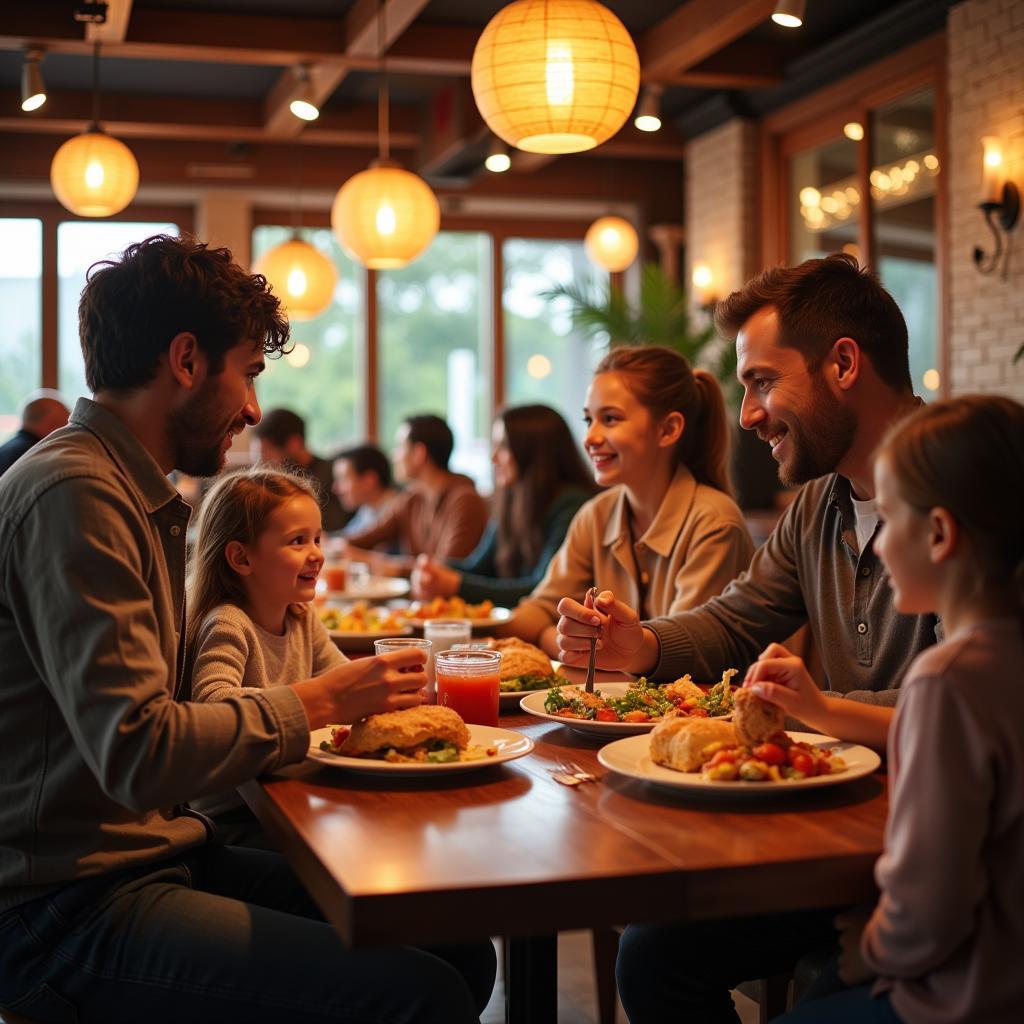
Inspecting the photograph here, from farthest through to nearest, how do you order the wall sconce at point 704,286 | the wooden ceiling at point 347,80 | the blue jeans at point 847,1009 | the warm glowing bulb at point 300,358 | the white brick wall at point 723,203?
the warm glowing bulb at point 300,358 < the wall sconce at point 704,286 < the white brick wall at point 723,203 < the wooden ceiling at point 347,80 < the blue jeans at point 847,1009

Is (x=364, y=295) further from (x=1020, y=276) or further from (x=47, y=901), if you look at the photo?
(x=47, y=901)

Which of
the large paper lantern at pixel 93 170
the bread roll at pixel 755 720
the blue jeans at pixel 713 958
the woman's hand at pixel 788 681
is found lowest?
the blue jeans at pixel 713 958

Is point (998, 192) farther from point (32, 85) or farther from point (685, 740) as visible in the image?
point (685, 740)

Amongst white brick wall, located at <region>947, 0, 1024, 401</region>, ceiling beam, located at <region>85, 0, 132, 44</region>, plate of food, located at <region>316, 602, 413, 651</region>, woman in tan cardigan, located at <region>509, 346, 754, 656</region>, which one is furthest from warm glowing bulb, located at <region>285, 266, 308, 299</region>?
white brick wall, located at <region>947, 0, 1024, 401</region>


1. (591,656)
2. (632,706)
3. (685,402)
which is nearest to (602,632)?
(591,656)

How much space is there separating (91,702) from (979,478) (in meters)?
0.99

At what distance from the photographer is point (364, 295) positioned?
9.48 m

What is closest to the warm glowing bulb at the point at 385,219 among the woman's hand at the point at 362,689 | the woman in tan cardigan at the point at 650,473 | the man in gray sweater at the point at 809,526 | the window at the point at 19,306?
the woman in tan cardigan at the point at 650,473

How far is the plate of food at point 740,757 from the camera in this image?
1.45m

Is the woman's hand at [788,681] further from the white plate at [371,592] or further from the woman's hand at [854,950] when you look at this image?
the white plate at [371,592]

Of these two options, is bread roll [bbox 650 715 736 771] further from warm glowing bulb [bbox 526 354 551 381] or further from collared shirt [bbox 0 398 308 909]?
warm glowing bulb [bbox 526 354 551 381]

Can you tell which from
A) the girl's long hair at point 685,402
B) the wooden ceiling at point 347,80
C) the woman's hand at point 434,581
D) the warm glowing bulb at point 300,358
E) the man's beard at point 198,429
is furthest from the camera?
the warm glowing bulb at point 300,358

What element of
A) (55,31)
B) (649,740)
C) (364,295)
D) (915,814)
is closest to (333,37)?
(55,31)

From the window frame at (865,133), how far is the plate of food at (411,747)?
12.4ft
